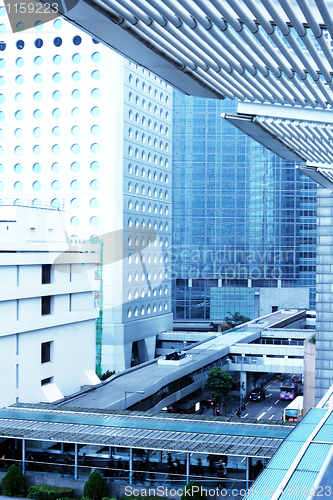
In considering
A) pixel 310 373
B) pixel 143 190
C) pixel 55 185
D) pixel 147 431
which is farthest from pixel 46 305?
pixel 143 190

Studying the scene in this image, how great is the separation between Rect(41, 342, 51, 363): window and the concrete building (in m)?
0.03

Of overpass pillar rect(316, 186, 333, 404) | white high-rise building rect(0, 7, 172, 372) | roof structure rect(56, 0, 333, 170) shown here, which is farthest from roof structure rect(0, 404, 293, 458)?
white high-rise building rect(0, 7, 172, 372)

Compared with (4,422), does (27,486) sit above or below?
below

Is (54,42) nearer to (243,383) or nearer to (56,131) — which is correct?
(56,131)

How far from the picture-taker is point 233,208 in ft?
245

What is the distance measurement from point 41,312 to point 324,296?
44.6ft

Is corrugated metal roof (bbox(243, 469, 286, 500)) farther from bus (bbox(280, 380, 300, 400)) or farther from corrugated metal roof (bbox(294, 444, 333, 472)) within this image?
bus (bbox(280, 380, 300, 400))

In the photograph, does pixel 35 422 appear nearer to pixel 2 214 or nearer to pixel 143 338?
pixel 2 214

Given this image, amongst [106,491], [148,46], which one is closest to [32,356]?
[106,491]

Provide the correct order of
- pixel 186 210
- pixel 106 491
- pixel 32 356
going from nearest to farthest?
pixel 106 491, pixel 32 356, pixel 186 210

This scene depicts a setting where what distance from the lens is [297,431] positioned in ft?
31.6

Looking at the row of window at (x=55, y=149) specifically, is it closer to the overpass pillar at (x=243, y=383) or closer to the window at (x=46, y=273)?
the window at (x=46, y=273)

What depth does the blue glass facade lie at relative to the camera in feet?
244

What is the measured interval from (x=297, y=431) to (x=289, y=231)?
2637 inches
